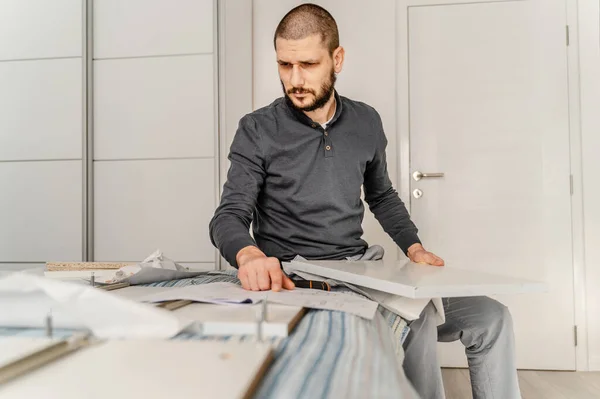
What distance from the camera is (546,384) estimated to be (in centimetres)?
220

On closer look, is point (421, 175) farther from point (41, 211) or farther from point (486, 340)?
point (41, 211)

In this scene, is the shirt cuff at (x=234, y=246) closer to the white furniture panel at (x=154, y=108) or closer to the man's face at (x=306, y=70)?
the man's face at (x=306, y=70)

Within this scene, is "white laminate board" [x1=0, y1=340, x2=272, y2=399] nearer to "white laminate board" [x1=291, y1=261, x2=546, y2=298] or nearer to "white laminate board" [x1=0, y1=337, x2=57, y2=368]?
"white laminate board" [x1=0, y1=337, x2=57, y2=368]

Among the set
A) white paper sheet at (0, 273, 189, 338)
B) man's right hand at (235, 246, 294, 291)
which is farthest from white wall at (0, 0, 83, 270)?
white paper sheet at (0, 273, 189, 338)

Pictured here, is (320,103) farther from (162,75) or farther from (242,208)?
(162,75)

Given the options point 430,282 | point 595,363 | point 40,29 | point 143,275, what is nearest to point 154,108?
point 40,29

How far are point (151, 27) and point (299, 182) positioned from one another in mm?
1550

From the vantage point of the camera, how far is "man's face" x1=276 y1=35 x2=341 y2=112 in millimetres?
1216

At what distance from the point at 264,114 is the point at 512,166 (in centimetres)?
163

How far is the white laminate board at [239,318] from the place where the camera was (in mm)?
482

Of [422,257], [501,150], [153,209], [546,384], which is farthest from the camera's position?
[501,150]

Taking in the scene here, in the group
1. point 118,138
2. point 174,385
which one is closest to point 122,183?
point 118,138

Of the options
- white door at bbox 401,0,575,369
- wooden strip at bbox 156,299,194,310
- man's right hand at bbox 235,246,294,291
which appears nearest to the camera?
wooden strip at bbox 156,299,194,310

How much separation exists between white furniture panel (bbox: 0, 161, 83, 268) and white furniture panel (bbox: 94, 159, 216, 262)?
0.11 metres
